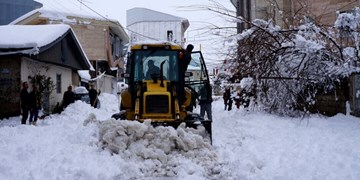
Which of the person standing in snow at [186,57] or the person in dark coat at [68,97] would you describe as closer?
the person standing in snow at [186,57]

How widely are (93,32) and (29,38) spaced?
53.0 feet

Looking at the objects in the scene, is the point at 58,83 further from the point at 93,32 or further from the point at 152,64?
the point at 93,32

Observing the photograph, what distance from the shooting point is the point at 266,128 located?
1120 cm

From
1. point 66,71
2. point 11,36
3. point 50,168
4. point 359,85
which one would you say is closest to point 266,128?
point 359,85

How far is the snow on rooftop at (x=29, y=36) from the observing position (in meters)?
14.8

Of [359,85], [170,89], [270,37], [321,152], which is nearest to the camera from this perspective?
[321,152]

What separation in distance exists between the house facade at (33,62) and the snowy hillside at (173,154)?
5.62 meters

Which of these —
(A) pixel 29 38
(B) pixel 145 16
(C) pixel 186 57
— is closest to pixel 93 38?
(A) pixel 29 38

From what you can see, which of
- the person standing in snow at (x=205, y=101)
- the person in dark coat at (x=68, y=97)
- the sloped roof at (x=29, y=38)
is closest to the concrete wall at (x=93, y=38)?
the sloped roof at (x=29, y=38)

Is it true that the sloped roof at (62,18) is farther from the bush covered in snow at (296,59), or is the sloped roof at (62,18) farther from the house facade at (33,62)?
the bush covered in snow at (296,59)

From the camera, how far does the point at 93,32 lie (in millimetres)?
31734

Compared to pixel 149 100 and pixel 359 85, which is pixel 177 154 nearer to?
pixel 149 100

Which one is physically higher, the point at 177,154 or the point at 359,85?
the point at 359,85

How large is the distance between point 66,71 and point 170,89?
13565 millimetres
